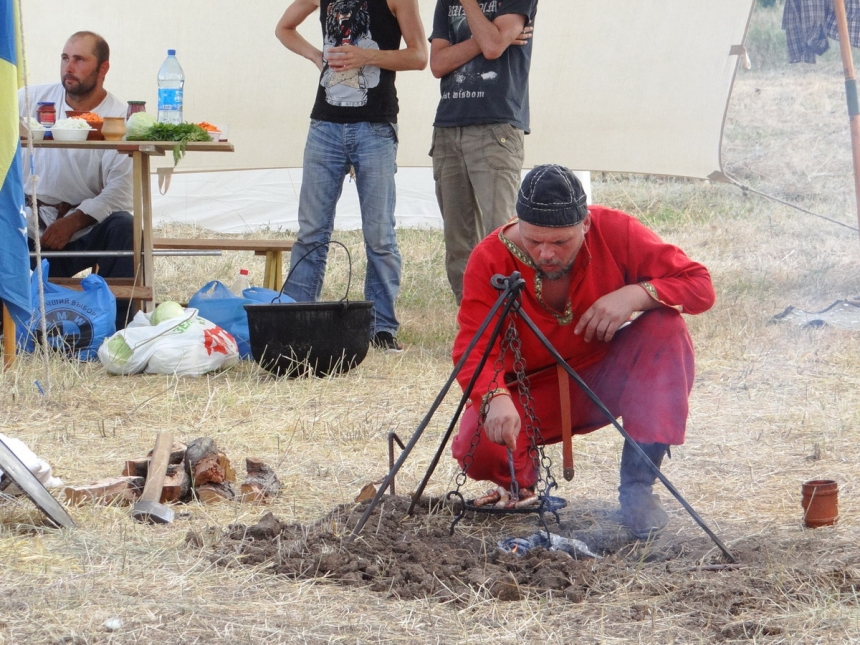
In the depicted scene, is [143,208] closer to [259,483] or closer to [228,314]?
[228,314]

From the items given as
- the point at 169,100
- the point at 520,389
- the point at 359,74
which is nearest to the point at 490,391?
the point at 520,389

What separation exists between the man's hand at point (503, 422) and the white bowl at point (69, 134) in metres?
2.86

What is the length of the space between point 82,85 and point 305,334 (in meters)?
1.87

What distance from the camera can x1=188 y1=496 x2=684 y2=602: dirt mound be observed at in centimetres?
226

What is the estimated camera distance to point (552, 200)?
2420 mm

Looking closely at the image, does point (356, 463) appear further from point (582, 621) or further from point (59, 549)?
point (582, 621)

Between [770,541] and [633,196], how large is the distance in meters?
7.97

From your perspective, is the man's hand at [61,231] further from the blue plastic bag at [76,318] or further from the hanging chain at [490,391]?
the hanging chain at [490,391]

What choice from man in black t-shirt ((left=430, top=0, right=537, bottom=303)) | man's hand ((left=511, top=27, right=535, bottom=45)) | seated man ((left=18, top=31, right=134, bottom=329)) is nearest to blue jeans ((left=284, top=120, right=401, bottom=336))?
man in black t-shirt ((left=430, top=0, right=537, bottom=303))

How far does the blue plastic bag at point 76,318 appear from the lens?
459 cm

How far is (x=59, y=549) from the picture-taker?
2469mm

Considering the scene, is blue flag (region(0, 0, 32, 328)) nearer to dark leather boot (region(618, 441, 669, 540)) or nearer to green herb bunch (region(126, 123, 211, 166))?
green herb bunch (region(126, 123, 211, 166))

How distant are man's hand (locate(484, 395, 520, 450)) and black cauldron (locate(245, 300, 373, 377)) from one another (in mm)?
2013

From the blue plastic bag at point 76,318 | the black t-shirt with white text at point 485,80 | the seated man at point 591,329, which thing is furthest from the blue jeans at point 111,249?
the seated man at point 591,329
